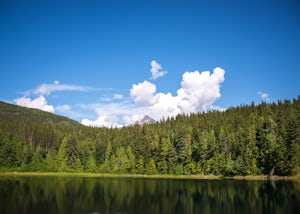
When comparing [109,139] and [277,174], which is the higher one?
[109,139]

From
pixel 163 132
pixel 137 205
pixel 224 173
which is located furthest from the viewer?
pixel 163 132

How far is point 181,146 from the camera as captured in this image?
425ft

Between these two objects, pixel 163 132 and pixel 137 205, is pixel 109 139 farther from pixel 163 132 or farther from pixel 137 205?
pixel 137 205

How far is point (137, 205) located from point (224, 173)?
242 ft

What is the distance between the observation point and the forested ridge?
98.1 meters

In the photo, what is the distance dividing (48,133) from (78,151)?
92.4 feet

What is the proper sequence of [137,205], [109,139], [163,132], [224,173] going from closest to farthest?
[137,205]
[224,173]
[163,132]
[109,139]

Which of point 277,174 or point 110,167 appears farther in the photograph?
point 110,167

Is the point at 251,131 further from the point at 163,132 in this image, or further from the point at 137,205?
the point at 137,205

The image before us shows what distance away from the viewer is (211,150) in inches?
4601

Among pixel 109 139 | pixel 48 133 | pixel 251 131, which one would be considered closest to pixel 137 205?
pixel 251 131

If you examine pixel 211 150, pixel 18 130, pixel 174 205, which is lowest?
pixel 174 205

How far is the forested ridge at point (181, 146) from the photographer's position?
3863 inches

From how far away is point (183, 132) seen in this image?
133 meters
